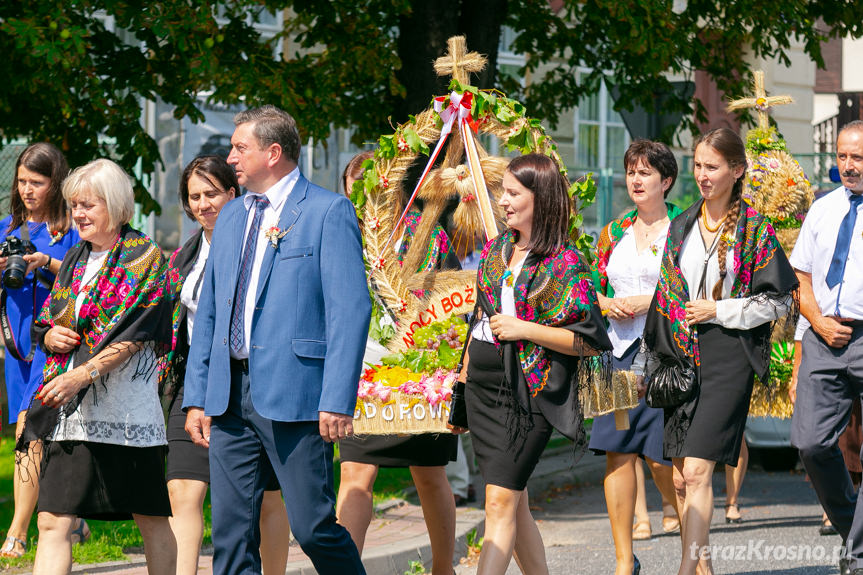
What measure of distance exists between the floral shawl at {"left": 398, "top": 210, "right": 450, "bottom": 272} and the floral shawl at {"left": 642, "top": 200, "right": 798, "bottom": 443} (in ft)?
3.90

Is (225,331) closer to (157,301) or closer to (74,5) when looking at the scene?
(157,301)

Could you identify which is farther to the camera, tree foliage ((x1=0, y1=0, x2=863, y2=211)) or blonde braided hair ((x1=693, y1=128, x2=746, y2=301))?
tree foliage ((x1=0, y1=0, x2=863, y2=211))

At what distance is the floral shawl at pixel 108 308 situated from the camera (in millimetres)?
5355

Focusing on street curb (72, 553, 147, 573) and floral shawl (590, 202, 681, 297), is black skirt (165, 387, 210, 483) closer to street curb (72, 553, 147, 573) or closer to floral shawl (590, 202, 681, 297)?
street curb (72, 553, 147, 573)

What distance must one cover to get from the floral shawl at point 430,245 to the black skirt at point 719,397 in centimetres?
145

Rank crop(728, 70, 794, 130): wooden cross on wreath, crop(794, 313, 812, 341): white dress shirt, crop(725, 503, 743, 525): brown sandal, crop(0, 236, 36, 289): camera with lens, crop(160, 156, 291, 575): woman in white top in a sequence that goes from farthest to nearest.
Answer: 1. crop(725, 503, 743, 525): brown sandal
2. crop(728, 70, 794, 130): wooden cross on wreath
3. crop(794, 313, 812, 341): white dress shirt
4. crop(0, 236, 36, 289): camera with lens
5. crop(160, 156, 291, 575): woman in white top

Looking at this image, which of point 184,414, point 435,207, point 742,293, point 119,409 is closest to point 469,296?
point 435,207

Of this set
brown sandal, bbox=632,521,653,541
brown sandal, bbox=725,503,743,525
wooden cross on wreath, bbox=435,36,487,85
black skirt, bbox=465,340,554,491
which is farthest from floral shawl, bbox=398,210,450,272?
brown sandal, bbox=725,503,743,525

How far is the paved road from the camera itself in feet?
24.0

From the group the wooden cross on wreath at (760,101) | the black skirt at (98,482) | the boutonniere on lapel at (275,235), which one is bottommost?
the black skirt at (98,482)

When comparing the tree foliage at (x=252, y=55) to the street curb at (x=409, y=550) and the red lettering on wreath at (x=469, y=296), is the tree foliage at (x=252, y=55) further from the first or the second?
the red lettering on wreath at (x=469, y=296)

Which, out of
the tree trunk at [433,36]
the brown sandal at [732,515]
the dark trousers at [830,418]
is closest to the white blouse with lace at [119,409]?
the dark trousers at [830,418]

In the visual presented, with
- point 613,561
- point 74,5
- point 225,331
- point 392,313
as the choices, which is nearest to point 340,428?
point 225,331

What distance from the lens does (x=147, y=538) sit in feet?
17.9
